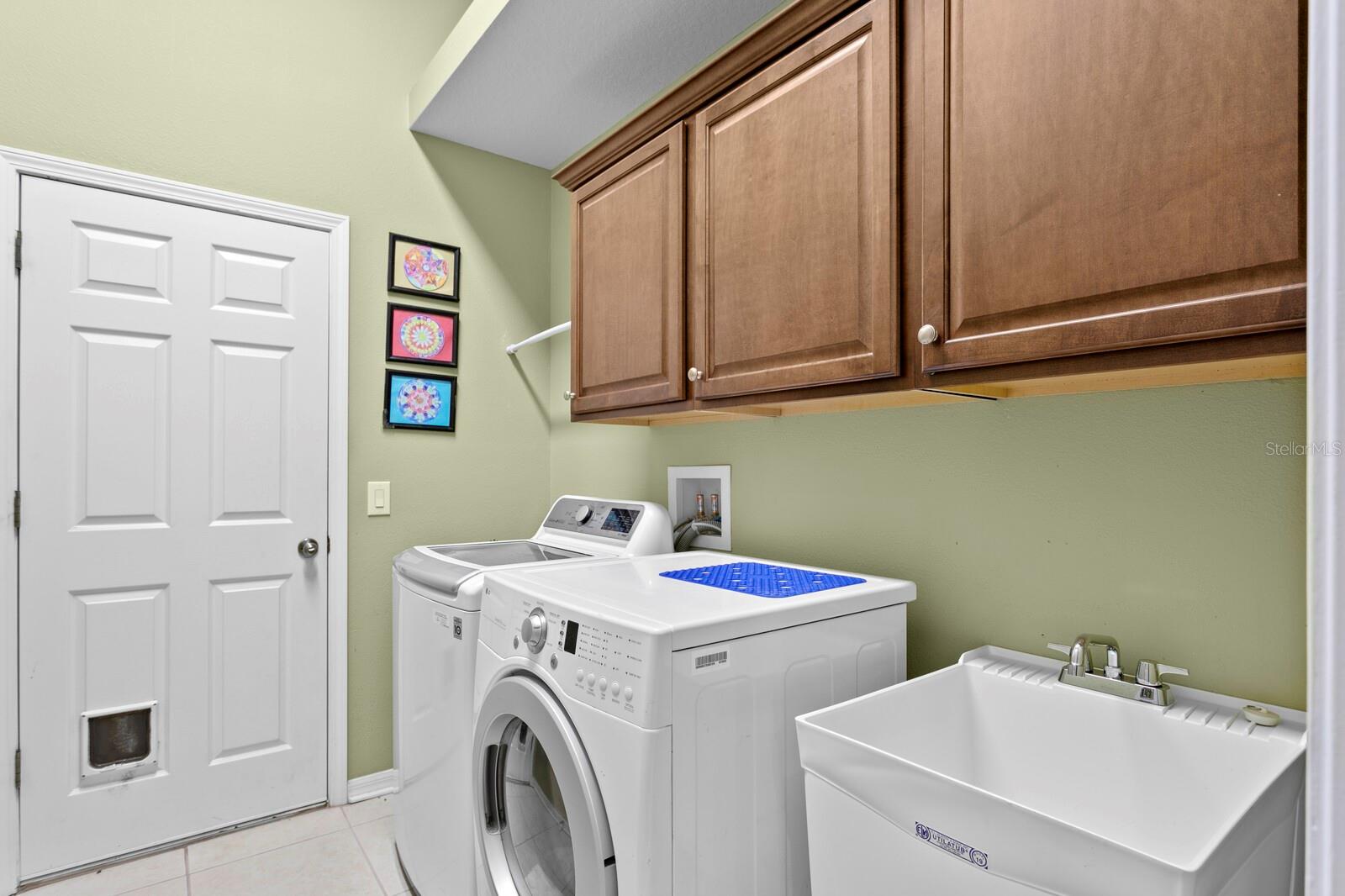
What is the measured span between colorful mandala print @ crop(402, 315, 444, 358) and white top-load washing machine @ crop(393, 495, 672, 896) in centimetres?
80

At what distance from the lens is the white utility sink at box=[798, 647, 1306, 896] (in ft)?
2.36

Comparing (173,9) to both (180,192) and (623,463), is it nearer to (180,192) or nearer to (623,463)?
(180,192)

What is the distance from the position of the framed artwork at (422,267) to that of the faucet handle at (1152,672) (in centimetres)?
241

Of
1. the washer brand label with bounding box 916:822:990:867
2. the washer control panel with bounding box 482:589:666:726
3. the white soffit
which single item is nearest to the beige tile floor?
the washer control panel with bounding box 482:589:666:726

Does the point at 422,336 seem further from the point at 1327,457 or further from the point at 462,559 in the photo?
the point at 1327,457

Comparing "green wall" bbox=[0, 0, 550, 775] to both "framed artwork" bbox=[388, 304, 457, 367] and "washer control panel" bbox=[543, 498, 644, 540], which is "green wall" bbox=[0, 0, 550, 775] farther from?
"washer control panel" bbox=[543, 498, 644, 540]

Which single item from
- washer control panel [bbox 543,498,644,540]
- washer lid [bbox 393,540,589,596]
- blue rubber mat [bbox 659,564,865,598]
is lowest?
washer lid [bbox 393,540,589,596]

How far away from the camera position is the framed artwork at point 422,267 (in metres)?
2.50

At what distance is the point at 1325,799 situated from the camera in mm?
472

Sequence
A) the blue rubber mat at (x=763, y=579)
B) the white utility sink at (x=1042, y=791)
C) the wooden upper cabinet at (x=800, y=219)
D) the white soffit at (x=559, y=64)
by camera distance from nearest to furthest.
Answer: the white utility sink at (x=1042, y=791)
the wooden upper cabinet at (x=800, y=219)
the blue rubber mat at (x=763, y=579)
the white soffit at (x=559, y=64)

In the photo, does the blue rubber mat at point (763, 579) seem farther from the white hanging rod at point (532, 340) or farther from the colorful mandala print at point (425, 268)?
the colorful mandala print at point (425, 268)

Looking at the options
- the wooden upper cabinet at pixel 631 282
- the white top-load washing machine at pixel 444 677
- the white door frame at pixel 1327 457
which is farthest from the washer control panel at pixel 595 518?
the white door frame at pixel 1327 457

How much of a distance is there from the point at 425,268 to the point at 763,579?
6.08ft

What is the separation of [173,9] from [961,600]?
282 cm
